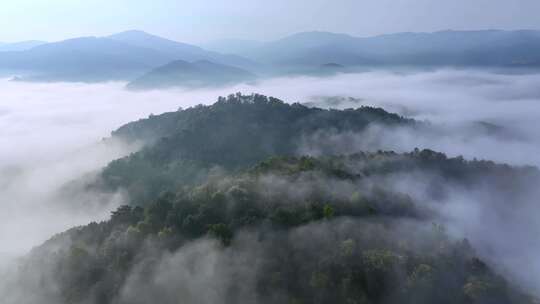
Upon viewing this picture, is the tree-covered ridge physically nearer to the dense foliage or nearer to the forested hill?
the dense foliage

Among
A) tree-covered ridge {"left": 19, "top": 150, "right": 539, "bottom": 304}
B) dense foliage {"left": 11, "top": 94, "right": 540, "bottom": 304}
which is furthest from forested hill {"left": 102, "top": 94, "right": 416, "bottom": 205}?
tree-covered ridge {"left": 19, "top": 150, "right": 539, "bottom": 304}

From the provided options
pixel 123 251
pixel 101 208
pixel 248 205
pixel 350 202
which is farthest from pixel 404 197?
pixel 101 208

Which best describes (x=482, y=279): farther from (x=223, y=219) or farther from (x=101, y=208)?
(x=101, y=208)

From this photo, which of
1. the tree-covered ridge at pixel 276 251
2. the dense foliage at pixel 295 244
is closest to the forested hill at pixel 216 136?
the dense foliage at pixel 295 244

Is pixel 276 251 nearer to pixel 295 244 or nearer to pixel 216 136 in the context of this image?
pixel 295 244

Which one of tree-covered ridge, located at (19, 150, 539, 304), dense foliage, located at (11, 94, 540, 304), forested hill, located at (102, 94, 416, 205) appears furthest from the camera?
forested hill, located at (102, 94, 416, 205)

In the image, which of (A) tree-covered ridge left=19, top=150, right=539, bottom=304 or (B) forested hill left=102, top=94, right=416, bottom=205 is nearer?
(A) tree-covered ridge left=19, top=150, right=539, bottom=304
